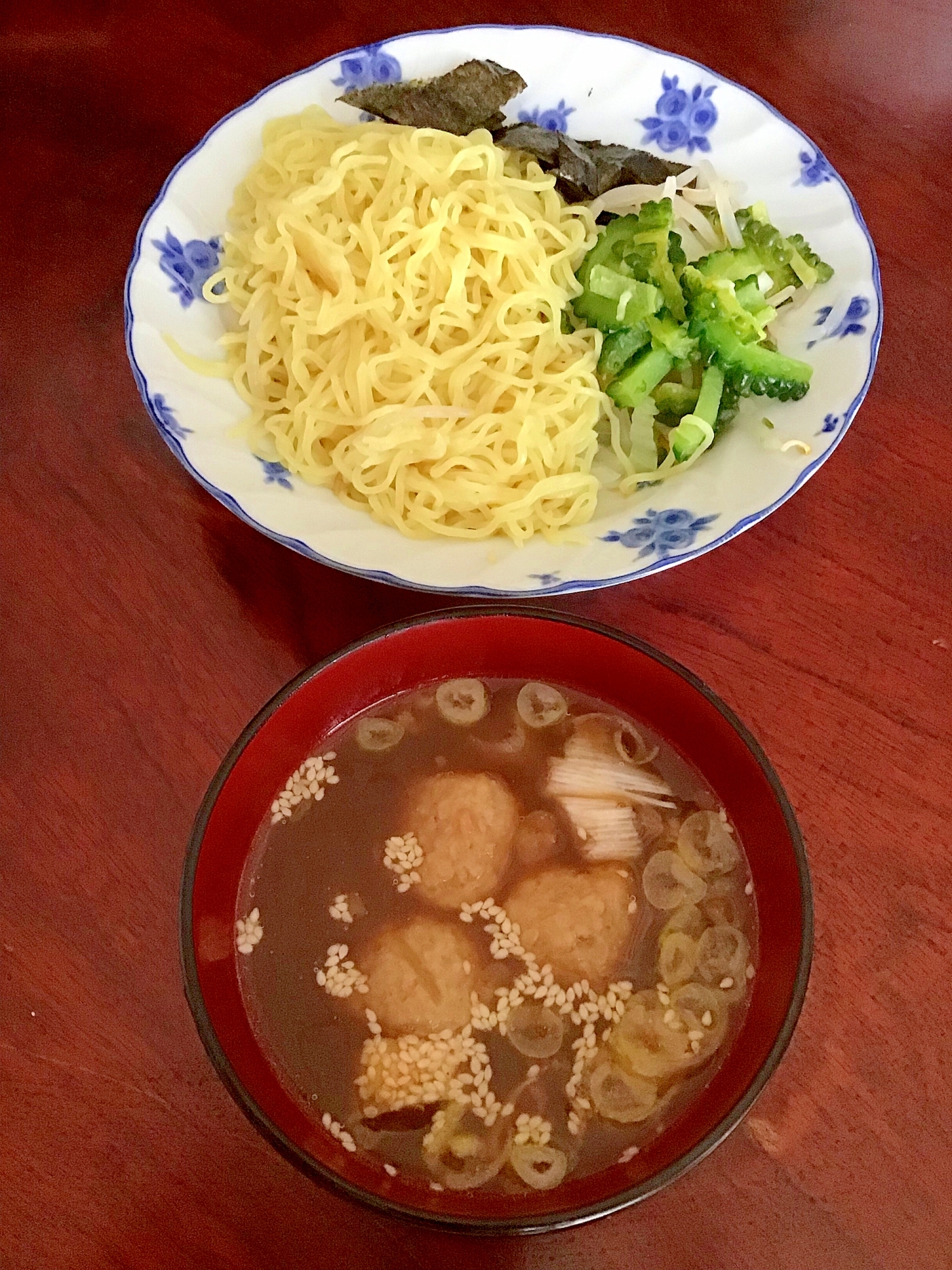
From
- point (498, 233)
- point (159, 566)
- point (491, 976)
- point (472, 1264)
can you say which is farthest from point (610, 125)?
point (472, 1264)

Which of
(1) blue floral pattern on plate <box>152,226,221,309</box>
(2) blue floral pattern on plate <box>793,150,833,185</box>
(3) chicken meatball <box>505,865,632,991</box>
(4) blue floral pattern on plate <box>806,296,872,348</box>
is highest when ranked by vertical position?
(2) blue floral pattern on plate <box>793,150,833,185</box>

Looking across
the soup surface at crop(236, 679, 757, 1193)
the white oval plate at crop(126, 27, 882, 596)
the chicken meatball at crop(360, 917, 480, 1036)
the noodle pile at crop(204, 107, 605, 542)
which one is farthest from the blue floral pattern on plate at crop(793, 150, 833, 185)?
the chicken meatball at crop(360, 917, 480, 1036)

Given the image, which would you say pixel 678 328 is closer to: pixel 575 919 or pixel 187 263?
pixel 187 263

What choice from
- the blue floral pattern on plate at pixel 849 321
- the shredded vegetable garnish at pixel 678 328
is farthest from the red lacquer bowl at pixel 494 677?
the blue floral pattern on plate at pixel 849 321

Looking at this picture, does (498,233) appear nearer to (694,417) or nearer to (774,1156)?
(694,417)

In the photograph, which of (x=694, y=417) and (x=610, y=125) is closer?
(x=694, y=417)

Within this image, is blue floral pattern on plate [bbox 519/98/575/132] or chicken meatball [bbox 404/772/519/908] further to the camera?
blue floral pattern on plate [bbox 519/98/575/132]

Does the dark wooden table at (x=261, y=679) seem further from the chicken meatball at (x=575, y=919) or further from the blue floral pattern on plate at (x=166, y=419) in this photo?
the chicken meatball at (x=575, y=919)

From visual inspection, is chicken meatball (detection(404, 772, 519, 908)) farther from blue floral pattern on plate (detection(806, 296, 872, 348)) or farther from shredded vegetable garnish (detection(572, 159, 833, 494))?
blue floral pattern on plate (detection(806, 296, 872, 348))
